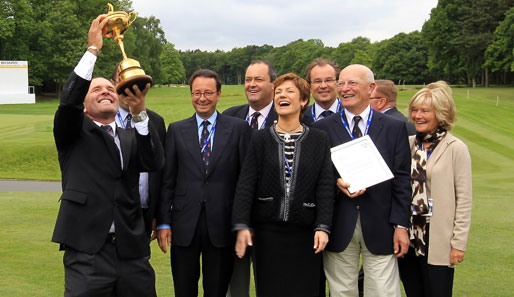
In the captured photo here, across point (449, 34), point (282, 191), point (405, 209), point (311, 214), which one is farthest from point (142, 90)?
point (449, 34)

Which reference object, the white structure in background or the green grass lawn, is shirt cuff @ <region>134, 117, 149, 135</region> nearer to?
the green grass lawn

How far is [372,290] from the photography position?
4520 mm

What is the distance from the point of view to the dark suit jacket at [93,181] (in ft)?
12.6

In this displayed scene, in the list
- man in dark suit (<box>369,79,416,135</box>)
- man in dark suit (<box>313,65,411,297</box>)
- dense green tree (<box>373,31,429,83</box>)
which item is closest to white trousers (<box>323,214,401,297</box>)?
man in dark suit (<box>313,65,411,297</box>)

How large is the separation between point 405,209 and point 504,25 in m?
64.9

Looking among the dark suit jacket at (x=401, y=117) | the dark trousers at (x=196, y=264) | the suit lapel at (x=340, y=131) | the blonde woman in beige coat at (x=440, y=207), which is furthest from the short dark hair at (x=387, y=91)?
the dark trousers at (x=196, y=264)

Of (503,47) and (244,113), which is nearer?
(244,113)

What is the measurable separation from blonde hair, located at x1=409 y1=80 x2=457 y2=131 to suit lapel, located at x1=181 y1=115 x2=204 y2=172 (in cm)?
202

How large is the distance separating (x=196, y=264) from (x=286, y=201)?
116cm

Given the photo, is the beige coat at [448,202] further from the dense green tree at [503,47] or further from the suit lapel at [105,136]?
the dense green tree at [503,47]

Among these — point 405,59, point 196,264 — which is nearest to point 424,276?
point 196,264

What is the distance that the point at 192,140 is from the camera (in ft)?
16.2

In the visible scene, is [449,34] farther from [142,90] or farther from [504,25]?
[142,90]

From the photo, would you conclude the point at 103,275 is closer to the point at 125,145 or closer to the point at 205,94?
the point at 125,145
